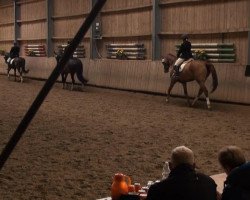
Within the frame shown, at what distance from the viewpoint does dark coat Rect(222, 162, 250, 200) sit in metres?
2.81

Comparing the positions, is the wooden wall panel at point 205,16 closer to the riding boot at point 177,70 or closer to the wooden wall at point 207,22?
the wooden wall at point 207,22

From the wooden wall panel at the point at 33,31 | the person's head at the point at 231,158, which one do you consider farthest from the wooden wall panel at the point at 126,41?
the person's head at the point at 231,158

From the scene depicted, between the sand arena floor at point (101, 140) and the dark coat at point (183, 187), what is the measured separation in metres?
2.16

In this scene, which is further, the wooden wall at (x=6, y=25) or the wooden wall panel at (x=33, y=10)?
the wooden wall at (x=6, y=25)

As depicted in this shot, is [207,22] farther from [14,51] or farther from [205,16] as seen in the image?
[14,51]

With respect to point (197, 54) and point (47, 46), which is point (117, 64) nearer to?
point (197, 54)

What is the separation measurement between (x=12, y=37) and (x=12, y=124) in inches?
767

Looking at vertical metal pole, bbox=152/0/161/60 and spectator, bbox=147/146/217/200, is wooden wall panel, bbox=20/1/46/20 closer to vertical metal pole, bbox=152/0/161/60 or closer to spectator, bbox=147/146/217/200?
vertical metal pole, bbox=152/0/161/60

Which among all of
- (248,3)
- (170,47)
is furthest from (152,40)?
(248,3)

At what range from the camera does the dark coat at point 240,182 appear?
281 centimetres

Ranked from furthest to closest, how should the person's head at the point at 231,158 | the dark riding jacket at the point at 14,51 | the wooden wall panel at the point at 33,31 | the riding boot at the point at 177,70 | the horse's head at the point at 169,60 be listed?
the wooden wall panel at the point at 33,31 < the dark riding jacket at the point at 14,51 < the horse's head at the point at 169,60 < the riding boot at the point at 177,70 < the person's head at the point at 231,158

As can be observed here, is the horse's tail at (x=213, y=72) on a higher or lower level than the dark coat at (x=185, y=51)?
lower

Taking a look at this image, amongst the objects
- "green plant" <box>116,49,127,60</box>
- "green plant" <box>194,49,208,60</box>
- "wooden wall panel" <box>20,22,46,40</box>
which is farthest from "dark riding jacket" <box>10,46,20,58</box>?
"green plant" <box>194,49,208,60</box>

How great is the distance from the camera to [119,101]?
14734 mm
